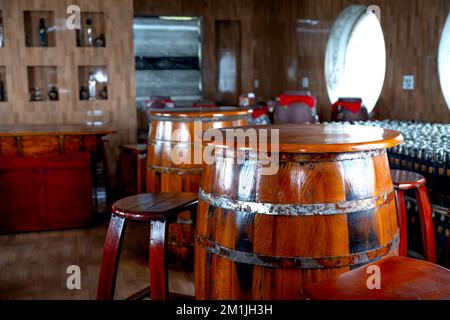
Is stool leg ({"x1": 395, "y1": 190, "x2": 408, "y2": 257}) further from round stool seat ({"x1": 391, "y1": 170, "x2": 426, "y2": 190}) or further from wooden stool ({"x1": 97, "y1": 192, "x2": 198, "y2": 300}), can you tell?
wooden stool ({"x1": 97, "y1": 192, "x2": 198, "y2": 300})

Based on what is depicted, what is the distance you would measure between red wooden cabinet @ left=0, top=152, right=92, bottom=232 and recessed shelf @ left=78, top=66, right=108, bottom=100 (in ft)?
6.22

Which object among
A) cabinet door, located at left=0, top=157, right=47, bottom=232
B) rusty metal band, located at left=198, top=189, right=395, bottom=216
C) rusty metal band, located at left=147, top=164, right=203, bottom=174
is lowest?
cabinet door, located at left=0, top=157, right=47, bottom=232

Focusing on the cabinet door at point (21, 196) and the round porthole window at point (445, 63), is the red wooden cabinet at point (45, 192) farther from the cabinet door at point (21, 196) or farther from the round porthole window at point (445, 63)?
the round porthole window at point (445, 63)

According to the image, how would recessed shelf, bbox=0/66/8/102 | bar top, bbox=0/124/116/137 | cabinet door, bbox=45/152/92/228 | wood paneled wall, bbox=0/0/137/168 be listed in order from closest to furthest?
1. bar top, bbox=0/124/116/137
2. cabinet door, bbox=45/152/92/228
3. wood paneled wall, bbox=0/0/137/168
4. recessed shelf, bbox=0/66/8/102

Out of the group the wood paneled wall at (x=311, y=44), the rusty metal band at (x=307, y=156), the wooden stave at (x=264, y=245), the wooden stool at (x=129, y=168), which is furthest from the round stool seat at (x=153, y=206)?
the wood paneled wall at (x=311, y=44)

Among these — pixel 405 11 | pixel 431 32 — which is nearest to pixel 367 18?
pixel 405 11

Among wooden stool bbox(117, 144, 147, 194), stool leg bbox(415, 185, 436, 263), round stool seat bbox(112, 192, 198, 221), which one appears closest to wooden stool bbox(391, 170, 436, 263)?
stool leg bbox(415, 185, 436, 263)

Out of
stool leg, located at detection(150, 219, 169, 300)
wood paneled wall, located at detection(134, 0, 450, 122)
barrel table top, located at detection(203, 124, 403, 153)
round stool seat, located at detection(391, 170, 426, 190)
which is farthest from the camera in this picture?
wood paneled wall, located at detection(134, 0, 450, 122)

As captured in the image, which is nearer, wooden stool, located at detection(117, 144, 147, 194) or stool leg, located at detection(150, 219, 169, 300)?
stool leg, located at detection(150, 219, 169, 300)

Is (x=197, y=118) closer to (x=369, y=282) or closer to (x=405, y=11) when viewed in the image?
(x=369, y=282)

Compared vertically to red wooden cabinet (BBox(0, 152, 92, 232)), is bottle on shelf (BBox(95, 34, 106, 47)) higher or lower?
higher

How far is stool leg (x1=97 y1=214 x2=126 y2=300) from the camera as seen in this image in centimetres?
219

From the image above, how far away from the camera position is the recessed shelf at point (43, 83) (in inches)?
240

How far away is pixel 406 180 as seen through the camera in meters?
2.50
